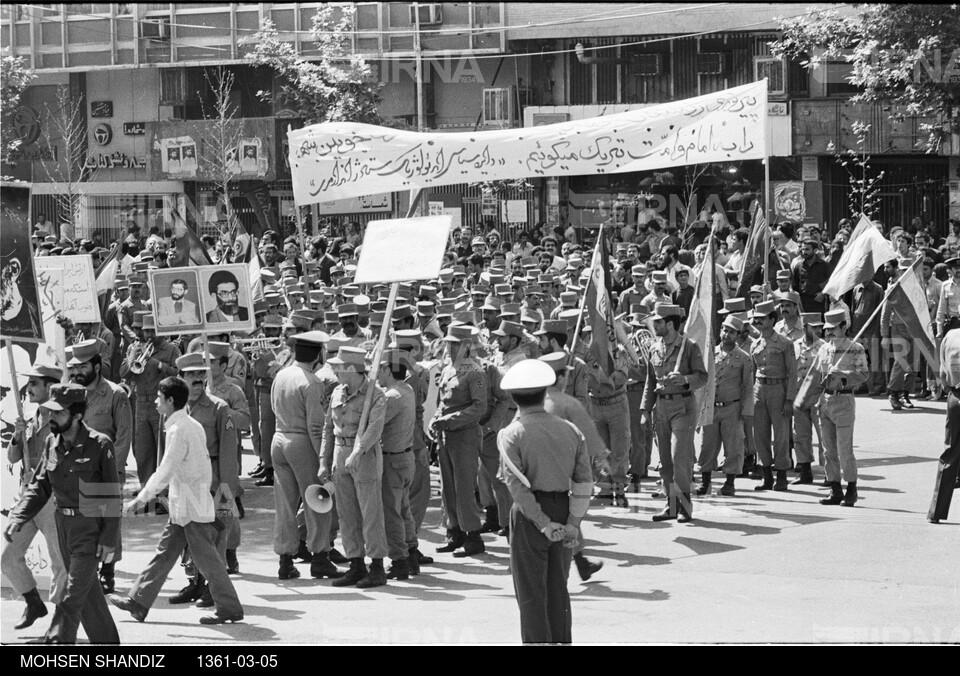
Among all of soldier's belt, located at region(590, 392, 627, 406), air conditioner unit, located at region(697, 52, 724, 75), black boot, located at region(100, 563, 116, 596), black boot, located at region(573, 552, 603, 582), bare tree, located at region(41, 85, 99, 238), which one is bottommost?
black boot, located at region(100, 563, 116, 596)

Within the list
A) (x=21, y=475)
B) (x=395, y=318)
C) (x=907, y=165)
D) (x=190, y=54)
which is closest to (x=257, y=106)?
(x=190, y=54)

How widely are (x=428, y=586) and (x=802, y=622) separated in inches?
115

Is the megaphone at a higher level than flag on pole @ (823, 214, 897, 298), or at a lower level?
lower

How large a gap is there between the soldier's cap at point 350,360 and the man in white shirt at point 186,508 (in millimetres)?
1511

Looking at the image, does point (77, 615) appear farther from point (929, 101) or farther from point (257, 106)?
point (257, 106)

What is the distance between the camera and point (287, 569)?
1141 centimetres

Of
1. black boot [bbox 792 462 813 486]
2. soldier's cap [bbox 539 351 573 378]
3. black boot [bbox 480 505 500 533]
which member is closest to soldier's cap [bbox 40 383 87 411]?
soldier's cap [bbox 539 351 573 378]

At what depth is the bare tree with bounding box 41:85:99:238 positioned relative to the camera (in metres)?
43.2

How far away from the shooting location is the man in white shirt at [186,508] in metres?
9.67

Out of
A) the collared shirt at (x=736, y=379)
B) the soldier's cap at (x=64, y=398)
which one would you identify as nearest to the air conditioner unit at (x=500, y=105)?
the collared shirt at (x=736, y=379)

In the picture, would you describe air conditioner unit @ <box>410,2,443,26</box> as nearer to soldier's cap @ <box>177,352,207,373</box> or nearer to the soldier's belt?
the soldier's belt

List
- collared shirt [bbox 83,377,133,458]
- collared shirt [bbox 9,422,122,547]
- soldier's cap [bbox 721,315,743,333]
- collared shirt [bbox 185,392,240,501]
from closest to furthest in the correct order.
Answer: collared shirt [bbox 9,422,122,547]
collared shirt [bbox 185,392,240,501]
collared shirt [bbox 83,377,133,458]
soldier's cap [bbox 721,315,743,333]

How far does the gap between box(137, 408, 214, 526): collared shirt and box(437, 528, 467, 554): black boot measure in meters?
3.03

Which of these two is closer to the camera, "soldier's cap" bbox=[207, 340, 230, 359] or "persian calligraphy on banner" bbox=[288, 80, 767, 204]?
"persian calligraphy on banner" bbox=[288, 80, 767, 204]
